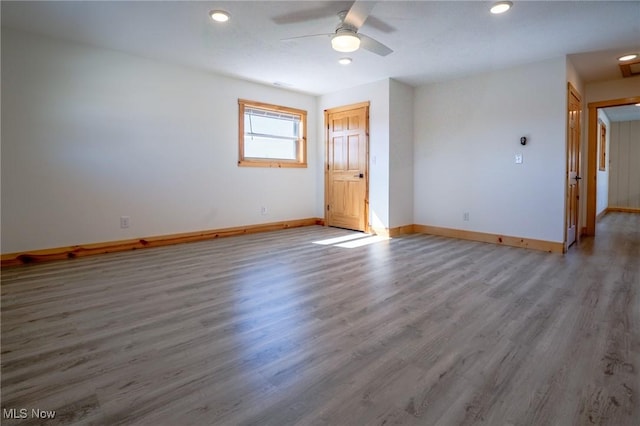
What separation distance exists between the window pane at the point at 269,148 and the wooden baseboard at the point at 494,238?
263 cm

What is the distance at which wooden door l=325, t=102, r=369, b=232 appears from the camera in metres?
5.63

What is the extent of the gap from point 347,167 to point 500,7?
3.35 meters

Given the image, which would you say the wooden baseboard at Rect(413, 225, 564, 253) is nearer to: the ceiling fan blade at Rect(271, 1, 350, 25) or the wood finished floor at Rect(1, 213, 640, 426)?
the wood finished floor at Rect(1, 213, 640, 426)

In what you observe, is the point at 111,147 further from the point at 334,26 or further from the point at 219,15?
the point at 334,26

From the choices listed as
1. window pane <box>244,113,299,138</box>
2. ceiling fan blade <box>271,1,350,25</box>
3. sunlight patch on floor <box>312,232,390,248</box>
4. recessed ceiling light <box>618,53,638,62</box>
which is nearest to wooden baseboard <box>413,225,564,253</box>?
sunlight patch on floor <box>312,232,390,248</box>

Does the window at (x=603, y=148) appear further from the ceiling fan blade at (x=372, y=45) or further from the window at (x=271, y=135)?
the ceiling fan blade at (x=372, y=45)

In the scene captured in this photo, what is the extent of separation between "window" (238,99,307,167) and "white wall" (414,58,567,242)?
2.13 metres

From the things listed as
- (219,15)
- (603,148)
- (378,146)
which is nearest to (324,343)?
(219,15)

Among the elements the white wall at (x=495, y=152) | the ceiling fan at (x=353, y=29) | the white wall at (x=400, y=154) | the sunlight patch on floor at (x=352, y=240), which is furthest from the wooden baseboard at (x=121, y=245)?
the ceiling fan at (x=353, y=29)

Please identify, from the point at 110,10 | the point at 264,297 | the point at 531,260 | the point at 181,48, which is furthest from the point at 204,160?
the point at 531,260

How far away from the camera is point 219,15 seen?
3121mm

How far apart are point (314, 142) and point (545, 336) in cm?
516

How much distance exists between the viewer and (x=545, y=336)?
199 centimetres

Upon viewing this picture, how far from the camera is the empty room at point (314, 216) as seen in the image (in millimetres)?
1541
